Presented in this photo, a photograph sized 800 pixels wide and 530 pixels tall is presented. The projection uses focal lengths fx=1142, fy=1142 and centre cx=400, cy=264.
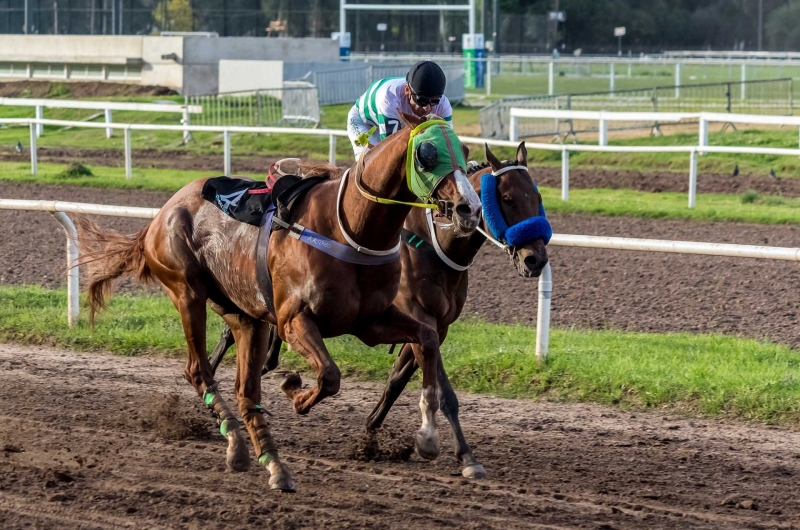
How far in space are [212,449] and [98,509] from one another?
42.3 inches

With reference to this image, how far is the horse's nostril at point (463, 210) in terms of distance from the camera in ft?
13.6

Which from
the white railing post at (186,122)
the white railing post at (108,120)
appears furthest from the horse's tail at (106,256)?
the white railing post at (186,122)

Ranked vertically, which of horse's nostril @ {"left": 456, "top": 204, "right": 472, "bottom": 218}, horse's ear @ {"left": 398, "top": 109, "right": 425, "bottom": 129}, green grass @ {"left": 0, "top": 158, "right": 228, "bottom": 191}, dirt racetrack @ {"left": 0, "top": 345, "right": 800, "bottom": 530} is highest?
horse's ear @ {"left": 398, "top": 109, "right": 425, "bottom": 129}

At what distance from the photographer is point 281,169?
18.6ft

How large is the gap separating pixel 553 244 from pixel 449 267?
4.73 feet

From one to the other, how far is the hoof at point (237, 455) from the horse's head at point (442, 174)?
143 centimetres

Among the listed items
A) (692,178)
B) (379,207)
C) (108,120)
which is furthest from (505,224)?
(108,120)

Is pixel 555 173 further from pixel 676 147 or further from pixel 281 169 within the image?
pixel 281 169

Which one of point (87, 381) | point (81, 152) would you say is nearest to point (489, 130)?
point (81, 152)

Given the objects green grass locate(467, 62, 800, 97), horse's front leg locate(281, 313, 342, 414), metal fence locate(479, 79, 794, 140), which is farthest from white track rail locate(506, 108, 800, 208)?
green grass locate(467, 62, 800, 97)

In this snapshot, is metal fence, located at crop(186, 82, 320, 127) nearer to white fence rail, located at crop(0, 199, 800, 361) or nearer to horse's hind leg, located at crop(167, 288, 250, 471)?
white fence rail, located at crop(0, 199, 800, 361)

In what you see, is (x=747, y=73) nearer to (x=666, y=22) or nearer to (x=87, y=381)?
(x=87, y=381)

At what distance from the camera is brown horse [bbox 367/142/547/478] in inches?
195

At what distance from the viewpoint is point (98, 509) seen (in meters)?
4.39
